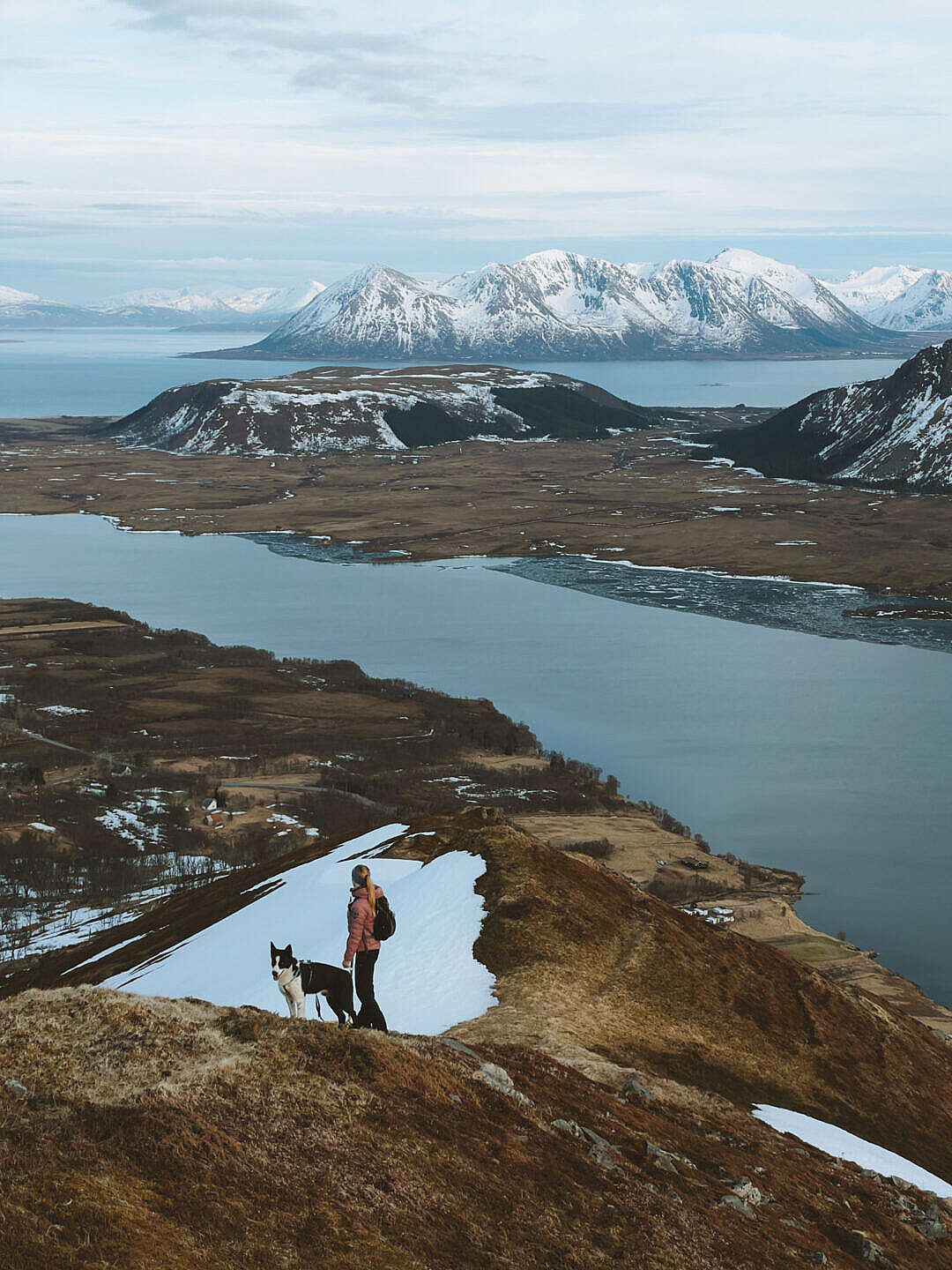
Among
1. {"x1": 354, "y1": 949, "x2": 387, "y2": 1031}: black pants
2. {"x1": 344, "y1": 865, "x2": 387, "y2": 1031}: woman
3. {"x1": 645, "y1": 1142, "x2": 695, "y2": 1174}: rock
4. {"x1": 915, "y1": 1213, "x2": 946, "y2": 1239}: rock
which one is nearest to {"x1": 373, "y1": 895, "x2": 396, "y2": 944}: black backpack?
{"x1": 344, "y1": 865, "x2": 387, "y2": 1031}: woman

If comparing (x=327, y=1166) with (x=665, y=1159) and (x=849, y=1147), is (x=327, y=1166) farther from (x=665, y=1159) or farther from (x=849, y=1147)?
(x=849, y=1147)

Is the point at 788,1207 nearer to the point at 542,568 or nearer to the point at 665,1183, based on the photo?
the point at 665,1183

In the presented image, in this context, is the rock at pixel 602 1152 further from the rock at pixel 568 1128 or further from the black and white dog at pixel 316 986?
the black and white dog at pixel 316 986

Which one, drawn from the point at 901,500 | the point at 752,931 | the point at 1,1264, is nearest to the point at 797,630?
the point at 752,931

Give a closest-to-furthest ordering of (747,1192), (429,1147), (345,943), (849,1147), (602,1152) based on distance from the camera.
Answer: (429,1147) → (602,1152) → (747,1192) → (849,1147) → (345,943)

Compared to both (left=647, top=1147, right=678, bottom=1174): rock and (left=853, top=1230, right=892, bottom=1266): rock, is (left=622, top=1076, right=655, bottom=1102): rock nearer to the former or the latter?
(left=647, top=1147, right=678, bottom=1174): rock

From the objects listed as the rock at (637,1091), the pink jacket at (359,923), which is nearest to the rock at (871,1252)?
the rock at (637,1091)

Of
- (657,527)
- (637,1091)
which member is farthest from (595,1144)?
(657,527)
